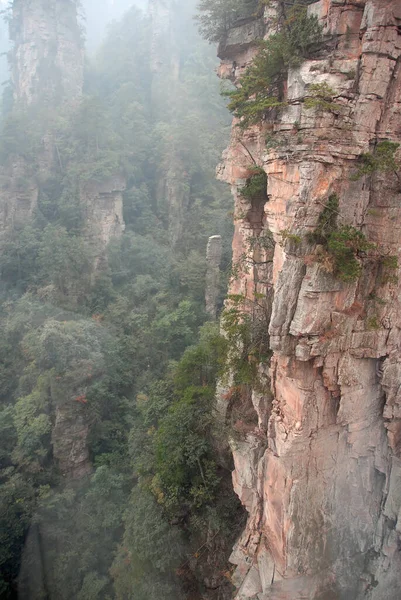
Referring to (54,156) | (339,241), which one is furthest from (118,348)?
(54,156)

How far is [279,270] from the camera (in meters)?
8.71

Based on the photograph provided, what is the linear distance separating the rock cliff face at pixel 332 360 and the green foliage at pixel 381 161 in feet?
0.45

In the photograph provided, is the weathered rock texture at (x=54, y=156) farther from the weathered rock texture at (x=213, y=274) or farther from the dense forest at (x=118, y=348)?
the weathered rock texture at (x=213, y=274)

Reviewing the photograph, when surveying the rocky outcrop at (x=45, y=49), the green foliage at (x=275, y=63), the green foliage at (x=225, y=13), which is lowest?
the green foliage at (x=275, y=63)

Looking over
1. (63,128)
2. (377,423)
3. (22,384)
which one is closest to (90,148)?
(63,128)

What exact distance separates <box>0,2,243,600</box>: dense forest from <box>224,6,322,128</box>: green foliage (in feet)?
20.2

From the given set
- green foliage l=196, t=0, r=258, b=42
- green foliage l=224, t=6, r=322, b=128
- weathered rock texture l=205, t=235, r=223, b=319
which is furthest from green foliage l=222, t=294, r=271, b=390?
weathered rock texture l=205, t=235, r=223, b=319

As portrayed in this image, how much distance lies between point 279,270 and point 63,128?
24.9 meters

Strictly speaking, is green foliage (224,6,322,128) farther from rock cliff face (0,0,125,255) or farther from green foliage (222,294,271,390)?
rock cliff face (0,0,125,255)

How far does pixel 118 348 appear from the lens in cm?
1997

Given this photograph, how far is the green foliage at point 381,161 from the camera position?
767 cm

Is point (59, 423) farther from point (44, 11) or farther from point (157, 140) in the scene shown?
point (44, 11)

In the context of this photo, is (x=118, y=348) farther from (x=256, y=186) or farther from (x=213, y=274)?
(x=256, y=186)

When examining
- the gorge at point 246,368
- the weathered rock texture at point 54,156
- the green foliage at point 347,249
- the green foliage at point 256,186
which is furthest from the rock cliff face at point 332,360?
the weathered rock texture at point 54,156
